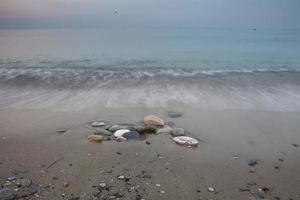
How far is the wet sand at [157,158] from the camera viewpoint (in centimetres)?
406

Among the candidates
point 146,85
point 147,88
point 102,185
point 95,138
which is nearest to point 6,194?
point 102,185

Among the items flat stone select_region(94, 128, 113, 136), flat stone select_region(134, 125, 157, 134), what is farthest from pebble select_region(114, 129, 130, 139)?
Result: flat stone select_region(134, 125, 157, 134)

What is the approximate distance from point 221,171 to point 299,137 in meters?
2.97

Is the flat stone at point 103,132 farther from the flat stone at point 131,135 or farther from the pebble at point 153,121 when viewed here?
the pebble at point 153,121

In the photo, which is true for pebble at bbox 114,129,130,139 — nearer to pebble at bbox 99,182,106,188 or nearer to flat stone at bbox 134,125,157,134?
flat stone at bbox 134,125,157,134

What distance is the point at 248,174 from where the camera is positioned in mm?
4551

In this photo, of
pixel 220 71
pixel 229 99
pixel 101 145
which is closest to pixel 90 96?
pixel 101 145

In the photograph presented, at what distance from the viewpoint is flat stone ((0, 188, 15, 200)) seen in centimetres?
368

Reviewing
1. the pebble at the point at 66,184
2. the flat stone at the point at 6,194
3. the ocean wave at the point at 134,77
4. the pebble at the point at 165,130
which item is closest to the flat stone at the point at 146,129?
the pebble at the point at 165,130

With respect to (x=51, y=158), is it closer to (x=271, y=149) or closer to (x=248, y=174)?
(x=248, y=174)

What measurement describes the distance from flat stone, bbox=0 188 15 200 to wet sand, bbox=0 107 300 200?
0.40m

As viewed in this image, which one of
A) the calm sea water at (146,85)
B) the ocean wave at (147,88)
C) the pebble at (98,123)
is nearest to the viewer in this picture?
the pebble at (98,123)

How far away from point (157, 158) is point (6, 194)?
270 centimetres

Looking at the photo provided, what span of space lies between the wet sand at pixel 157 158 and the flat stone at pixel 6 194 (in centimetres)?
40
